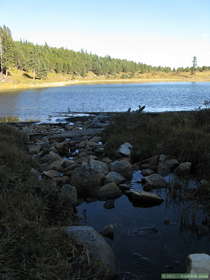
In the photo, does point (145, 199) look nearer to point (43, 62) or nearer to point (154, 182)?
point (154, 182)

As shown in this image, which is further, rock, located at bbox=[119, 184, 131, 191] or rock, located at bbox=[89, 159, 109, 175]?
rock, located at bbox=[89, 159, 109, 175]

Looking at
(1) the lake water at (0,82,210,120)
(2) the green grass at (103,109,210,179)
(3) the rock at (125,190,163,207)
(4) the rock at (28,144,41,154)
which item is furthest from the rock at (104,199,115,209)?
(1) the lake water at (0,82,210,120)

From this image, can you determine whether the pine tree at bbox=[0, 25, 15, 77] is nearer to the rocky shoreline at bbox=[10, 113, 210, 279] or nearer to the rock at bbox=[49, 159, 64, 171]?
the rocky shoreline at bbox=[10, 113, 210, 279]

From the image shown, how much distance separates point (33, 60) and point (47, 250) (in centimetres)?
9289

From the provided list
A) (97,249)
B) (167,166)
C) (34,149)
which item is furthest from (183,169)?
(34,149)

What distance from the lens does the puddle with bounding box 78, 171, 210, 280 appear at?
4594 mm

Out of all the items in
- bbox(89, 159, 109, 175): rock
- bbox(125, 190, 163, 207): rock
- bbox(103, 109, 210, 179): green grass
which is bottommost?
bbox(125, 190, 163, 207): rock

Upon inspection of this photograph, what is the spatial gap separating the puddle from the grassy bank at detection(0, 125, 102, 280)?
3.03 feet

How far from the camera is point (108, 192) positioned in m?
7.45

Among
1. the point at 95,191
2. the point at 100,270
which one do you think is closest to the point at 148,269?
the point at 100,270

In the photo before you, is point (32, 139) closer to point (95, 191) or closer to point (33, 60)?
point (95, 191)

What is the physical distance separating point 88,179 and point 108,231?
257cm

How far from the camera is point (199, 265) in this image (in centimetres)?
358

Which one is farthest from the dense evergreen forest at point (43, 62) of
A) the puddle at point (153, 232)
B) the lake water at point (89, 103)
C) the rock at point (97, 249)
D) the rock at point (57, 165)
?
the rock at point (97, 249)
